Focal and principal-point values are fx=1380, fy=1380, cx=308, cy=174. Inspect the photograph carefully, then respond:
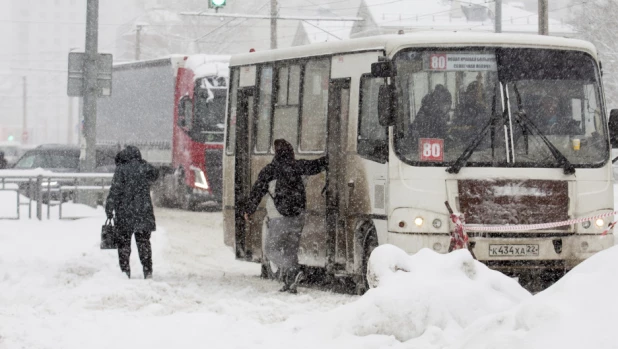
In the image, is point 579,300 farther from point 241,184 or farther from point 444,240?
point 241,184

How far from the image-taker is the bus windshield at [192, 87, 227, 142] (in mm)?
30016

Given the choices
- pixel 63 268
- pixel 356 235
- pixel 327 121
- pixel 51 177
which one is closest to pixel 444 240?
pixel 356 235

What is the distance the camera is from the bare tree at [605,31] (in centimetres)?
6600

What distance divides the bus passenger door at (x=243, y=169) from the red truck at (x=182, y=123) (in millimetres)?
12740

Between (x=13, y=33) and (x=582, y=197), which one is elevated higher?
(x=13, y=33)

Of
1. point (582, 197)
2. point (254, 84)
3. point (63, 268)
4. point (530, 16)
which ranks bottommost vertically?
point (63, 268)

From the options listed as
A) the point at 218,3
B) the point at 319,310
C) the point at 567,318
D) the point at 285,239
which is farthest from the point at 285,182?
the point at 218,3

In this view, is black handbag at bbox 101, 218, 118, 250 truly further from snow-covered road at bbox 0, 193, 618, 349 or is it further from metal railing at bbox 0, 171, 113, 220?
metal railing at bbox 0, 171, 113, 220

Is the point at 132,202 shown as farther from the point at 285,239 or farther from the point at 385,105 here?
the point at 385,105

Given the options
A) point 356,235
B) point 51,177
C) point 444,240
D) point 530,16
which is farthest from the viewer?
point 530,16

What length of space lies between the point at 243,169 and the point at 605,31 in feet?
175

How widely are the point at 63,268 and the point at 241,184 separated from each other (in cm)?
239

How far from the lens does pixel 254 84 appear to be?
1681cm

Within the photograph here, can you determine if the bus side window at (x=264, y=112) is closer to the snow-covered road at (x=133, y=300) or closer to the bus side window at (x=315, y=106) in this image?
the bus side window at (x=315, y=106)
